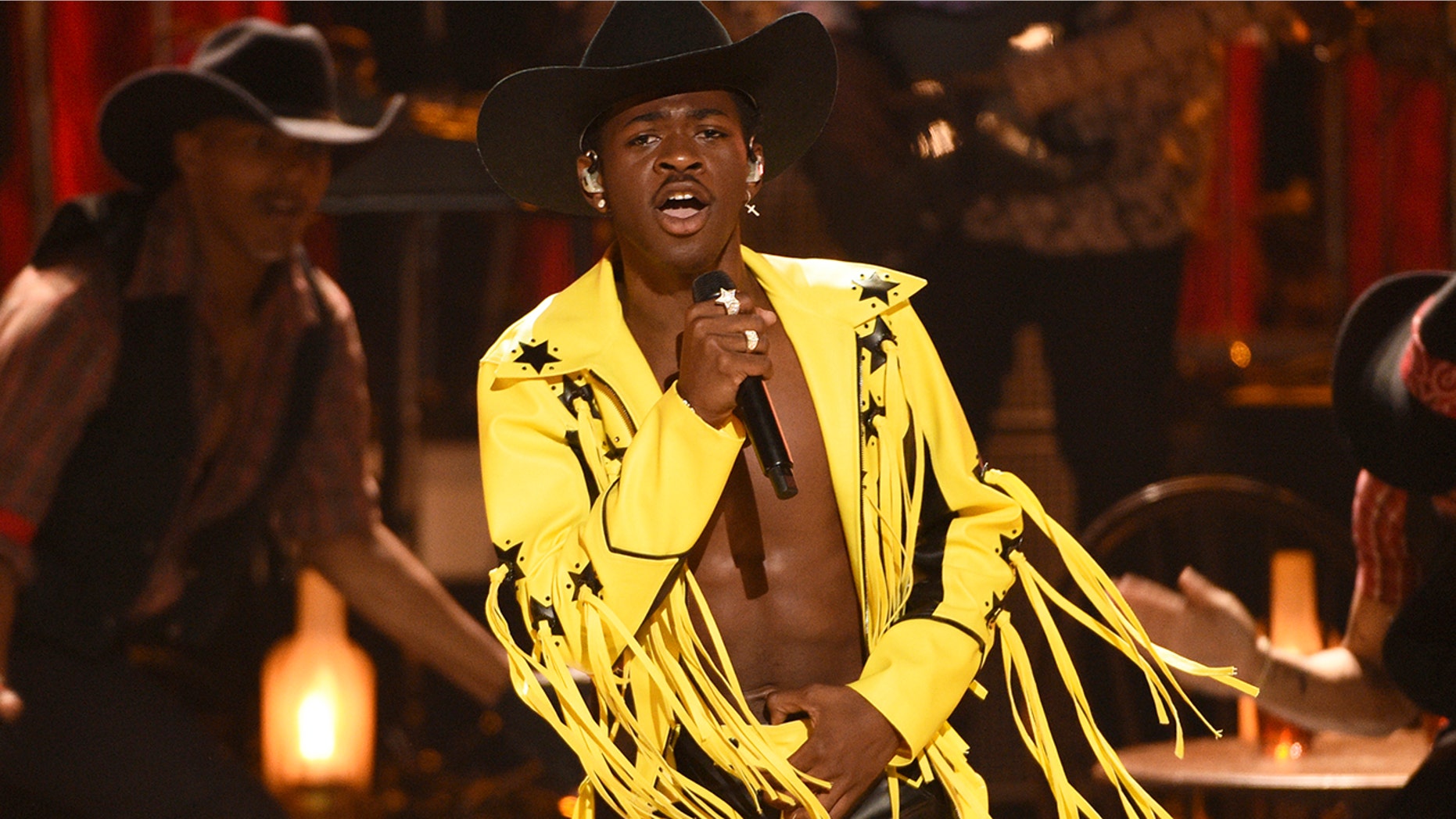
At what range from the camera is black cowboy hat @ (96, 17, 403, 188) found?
9.53 feet

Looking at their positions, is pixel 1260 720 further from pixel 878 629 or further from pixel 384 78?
pixel 384 78

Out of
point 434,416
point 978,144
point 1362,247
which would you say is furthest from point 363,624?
point 1362,247

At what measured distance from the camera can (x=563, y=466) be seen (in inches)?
62.3

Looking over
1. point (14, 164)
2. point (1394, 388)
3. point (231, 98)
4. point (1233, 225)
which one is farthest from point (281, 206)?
point (1233, 225)

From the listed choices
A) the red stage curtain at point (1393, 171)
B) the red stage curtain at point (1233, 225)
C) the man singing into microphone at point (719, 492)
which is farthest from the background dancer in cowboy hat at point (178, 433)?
the red stage curtain at point (1393, 171)

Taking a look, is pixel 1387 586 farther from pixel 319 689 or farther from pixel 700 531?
pixel 319 689

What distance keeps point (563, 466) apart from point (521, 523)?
74mm

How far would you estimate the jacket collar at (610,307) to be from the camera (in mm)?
1618

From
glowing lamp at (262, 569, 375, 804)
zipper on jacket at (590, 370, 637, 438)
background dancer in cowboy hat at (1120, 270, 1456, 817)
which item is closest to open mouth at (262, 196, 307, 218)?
glowing lamp at (262, 569, 375, 804)

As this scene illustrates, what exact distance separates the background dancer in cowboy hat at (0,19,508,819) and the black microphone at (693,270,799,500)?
Answer: 165 cm

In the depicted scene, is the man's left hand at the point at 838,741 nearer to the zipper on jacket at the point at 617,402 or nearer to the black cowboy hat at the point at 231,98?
the zipper on jacket at the point at 617,402

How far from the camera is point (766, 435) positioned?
141 cm

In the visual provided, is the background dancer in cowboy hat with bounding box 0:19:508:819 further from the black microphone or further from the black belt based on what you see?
the black microphone

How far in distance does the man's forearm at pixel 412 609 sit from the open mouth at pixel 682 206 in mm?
1608
